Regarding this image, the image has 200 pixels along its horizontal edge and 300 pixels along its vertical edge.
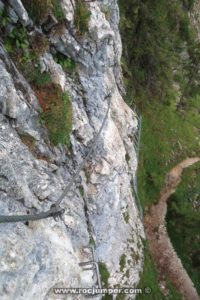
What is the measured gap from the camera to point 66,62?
56.3ft

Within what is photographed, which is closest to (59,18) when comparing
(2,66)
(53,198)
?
(2,66)

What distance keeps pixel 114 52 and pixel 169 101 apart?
2283 cm

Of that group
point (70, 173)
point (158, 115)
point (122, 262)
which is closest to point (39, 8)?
point (70, 173)

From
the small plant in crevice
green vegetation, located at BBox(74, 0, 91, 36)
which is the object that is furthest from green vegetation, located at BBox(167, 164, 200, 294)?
green vegetation, located at BBox(74, 0, 91, 36)

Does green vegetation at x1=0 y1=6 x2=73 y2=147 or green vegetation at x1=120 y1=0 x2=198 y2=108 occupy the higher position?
green vegetation at x1=120 y1=0 x2=198 y2=108

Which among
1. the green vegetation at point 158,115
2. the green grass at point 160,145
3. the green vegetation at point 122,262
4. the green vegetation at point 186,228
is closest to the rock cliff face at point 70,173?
the green vegetation at point 122,262

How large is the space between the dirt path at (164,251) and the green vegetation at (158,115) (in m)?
0.68

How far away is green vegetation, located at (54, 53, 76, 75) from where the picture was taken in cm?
1698

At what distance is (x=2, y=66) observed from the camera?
1306cm

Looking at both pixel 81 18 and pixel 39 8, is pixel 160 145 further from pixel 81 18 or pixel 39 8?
pixel 39 8

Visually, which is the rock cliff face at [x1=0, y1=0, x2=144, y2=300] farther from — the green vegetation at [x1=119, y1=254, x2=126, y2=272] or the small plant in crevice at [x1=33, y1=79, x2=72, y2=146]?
the small plant in crevice at [x1=33, y1=79, x2=72, y2=146]

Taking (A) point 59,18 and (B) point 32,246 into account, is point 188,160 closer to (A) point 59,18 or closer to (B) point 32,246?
(A) point 59,18

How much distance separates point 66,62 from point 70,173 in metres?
5.56

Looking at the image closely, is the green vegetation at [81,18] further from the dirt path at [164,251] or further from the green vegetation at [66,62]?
the dirt path at [164,251]
